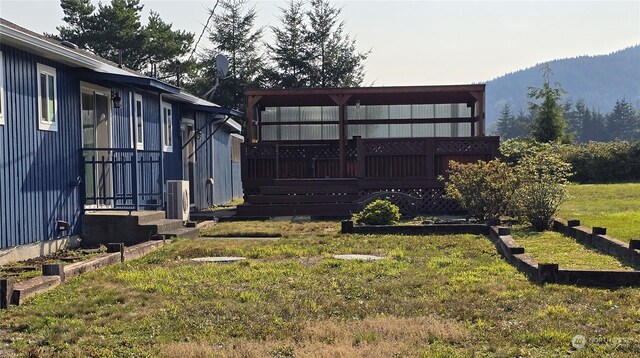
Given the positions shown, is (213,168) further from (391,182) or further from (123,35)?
(123,35)

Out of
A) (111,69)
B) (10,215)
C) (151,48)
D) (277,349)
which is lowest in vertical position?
(277,349)

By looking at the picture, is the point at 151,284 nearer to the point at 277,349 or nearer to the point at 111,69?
the point at 277,349

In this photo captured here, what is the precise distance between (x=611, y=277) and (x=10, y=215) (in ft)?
24.8

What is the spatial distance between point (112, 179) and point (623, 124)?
111 metres

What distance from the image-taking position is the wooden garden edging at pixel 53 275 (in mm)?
6117

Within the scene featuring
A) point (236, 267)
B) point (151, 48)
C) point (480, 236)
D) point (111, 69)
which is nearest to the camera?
point (236, 267)

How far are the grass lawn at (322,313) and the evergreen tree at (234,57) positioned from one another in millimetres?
32630

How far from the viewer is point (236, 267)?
27.2ft

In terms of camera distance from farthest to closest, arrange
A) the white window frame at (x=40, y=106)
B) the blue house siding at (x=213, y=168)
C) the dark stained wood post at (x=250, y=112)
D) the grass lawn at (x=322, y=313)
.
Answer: the blue house siding at (x=213, y=168) < the dark stained wood post at (x=250, y=112) < the white window frame at (x=40, y=106) < the grass lawn at (x=322, y=313)

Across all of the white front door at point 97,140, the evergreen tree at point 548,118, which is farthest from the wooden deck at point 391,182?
the evergreen tree at point 548,118

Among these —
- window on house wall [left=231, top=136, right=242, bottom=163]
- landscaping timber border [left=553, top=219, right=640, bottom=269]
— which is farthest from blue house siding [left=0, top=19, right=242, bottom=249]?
window on house wall [left=231, top=136, right=242, bottom=163]

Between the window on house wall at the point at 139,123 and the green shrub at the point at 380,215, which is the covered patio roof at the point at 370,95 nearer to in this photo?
the window on house wall at the point at 139,123

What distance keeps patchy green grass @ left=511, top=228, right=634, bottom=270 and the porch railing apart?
6428mm

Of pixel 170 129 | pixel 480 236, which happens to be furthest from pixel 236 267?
pixel 170 129
